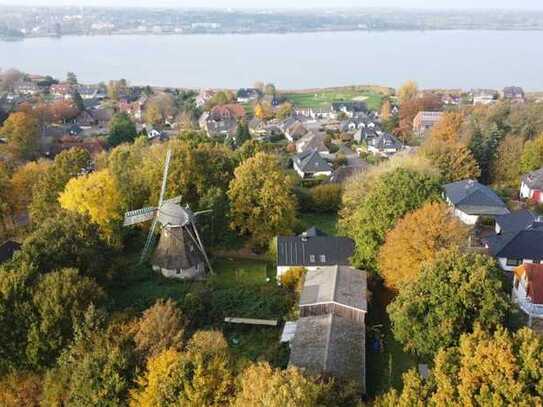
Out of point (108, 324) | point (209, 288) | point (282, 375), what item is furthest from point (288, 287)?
point (282, 375)

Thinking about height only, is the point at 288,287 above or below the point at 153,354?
below

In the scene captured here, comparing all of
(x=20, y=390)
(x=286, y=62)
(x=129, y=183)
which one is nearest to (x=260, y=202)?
(x=129, y=183)

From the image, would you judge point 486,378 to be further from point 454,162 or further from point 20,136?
point 20,136

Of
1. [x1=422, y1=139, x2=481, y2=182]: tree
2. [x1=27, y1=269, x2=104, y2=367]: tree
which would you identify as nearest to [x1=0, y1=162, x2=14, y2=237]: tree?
[x1=27, y1=269, x2=104, y2=367]: tree

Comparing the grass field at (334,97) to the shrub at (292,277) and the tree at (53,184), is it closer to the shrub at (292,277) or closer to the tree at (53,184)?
the tree at (53,184)

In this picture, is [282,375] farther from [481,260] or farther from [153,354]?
[481,260]

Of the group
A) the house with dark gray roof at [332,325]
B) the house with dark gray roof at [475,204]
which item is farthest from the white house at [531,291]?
the house with dark gray roof at [475,204]
